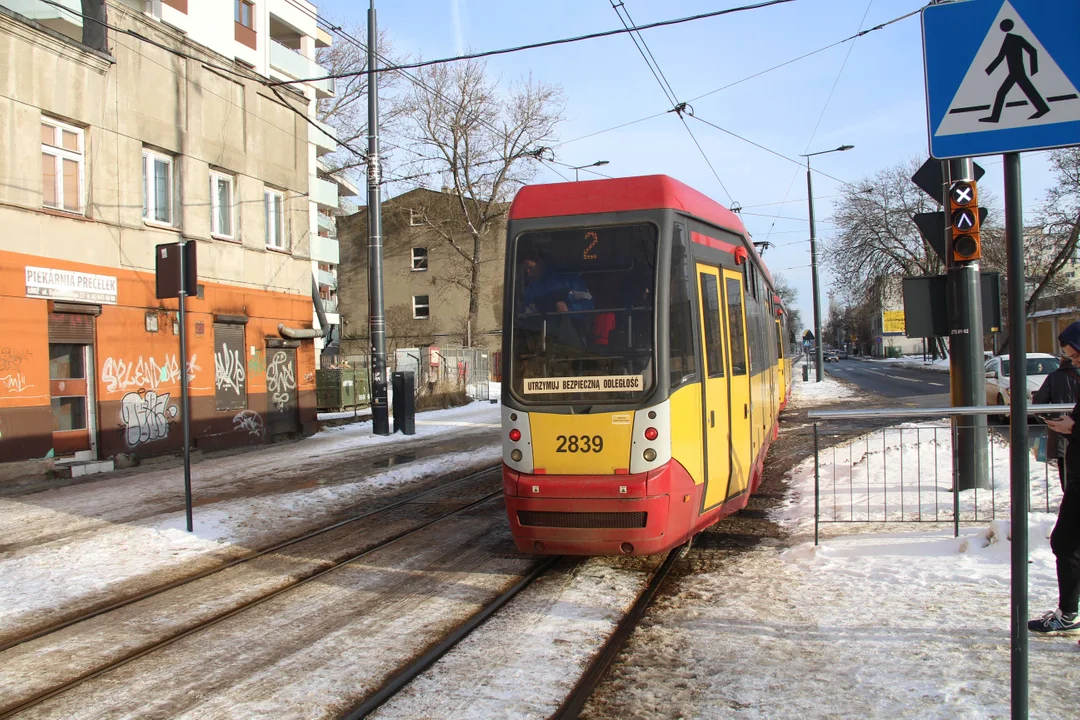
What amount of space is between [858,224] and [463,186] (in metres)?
23.3

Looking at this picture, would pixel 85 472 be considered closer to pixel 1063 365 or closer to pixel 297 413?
pixel 297 413

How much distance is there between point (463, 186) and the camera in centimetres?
4128

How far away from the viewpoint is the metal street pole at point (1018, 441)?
2.60m

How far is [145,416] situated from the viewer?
14648mm

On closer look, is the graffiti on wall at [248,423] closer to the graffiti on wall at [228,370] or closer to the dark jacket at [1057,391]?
the graffiti on wall at [228,370]

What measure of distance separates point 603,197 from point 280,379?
13914mm

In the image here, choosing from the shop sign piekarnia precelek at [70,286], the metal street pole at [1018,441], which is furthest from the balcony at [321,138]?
the metal street pole at [1018,441]

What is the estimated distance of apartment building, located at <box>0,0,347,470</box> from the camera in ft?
41.4

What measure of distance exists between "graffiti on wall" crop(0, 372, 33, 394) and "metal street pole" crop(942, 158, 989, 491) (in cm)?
1299

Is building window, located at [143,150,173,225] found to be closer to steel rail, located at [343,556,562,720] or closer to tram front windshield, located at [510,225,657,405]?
tram front windshield, located at [510,225,657,405]

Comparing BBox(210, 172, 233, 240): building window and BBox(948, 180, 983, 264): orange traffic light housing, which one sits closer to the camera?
BBox(948, 180, 983, 264): orange traffic light housing

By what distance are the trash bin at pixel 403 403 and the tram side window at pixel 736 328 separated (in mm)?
11955

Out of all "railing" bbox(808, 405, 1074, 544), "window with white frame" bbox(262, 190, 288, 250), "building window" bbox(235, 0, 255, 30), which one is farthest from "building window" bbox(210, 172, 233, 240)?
"building window" bbox(235, 0, 255, 30)

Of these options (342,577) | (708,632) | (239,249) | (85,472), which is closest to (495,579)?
(342,577)
